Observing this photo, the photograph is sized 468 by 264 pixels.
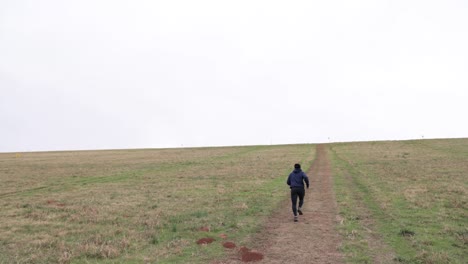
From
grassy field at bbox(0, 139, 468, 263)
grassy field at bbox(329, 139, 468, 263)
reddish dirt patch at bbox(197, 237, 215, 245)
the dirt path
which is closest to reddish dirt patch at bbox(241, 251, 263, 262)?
the dirt path

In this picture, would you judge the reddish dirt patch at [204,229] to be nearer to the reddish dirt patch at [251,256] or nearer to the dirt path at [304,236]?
the dirt path at [304,236]

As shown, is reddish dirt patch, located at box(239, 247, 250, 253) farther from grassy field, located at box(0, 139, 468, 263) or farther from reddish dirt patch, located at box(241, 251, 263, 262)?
grassy field, located at box(0, 139, 468, 263)

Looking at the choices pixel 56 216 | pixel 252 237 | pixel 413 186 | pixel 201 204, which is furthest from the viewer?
pixel 413 186

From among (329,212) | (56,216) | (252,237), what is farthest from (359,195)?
(56,216)

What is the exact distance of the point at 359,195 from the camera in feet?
81.3

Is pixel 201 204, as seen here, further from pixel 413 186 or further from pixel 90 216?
pixel 413 186

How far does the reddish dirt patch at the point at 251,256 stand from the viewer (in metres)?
12.6

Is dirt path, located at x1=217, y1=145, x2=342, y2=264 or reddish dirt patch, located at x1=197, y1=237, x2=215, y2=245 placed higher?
dirt path, located at x1=217, y1=145, x2=342, y2=264

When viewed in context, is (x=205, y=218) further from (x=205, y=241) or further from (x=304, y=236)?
(x=304, y=236)

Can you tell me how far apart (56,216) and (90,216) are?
8.39 feet

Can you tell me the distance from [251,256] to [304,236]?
3431 mm

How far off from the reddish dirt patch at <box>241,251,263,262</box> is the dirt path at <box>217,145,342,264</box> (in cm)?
21

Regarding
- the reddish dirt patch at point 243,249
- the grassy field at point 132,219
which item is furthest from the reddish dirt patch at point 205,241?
the reddish dirt patch at point 243,249

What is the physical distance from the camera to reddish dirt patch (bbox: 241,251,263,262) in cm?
1261
